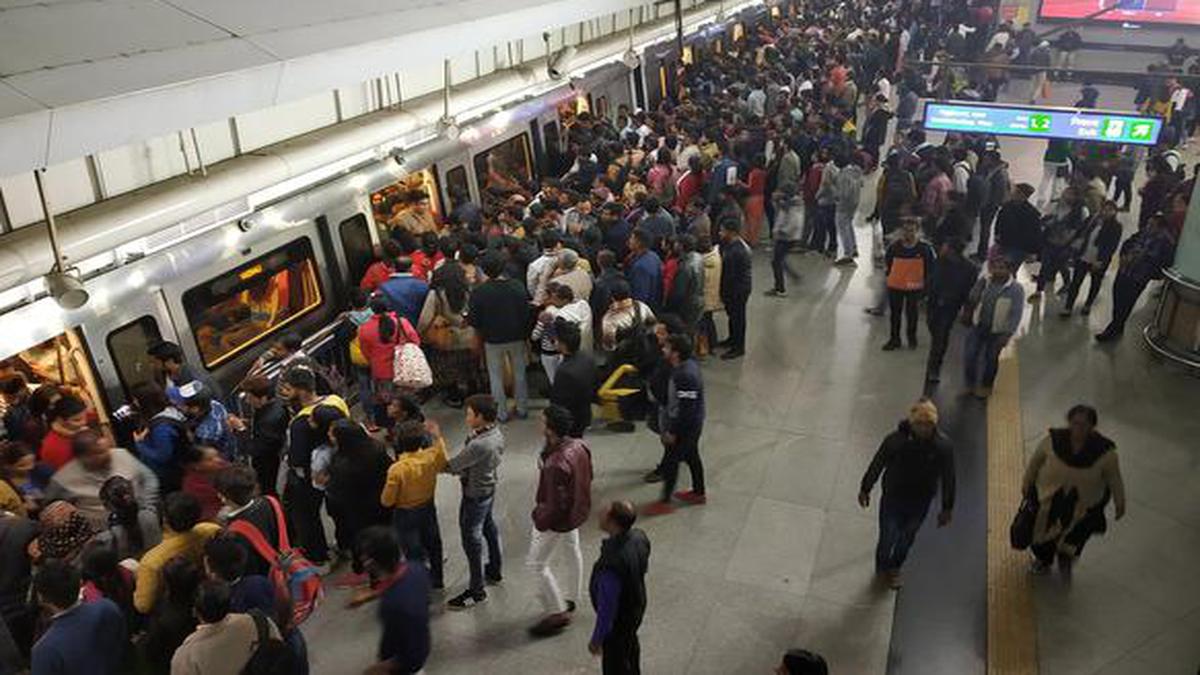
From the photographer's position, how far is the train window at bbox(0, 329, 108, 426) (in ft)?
16.5

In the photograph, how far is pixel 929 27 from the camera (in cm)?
2233

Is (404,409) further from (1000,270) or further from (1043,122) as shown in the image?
(1043,122)

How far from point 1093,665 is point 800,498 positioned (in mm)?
1936

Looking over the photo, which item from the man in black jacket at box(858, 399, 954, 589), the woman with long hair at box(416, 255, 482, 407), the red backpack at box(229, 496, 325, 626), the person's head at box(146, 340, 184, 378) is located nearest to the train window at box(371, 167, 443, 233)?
the woman with long hair at box(416, 255, 482, 407)

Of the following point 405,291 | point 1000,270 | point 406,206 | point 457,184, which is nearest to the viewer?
point 1000,270

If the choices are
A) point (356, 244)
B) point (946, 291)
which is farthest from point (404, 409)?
point (946, 291)

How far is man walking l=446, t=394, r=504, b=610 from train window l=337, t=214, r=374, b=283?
10.5 feet

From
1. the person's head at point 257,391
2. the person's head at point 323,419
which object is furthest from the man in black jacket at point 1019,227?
the person's head at point 257,391

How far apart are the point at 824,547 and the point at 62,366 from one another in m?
4.74

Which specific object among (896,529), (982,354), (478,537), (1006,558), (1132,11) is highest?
(1132,11)

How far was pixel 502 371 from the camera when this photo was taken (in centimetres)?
693

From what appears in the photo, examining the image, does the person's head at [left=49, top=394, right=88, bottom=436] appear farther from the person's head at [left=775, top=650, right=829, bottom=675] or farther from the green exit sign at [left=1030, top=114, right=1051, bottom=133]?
the green exit sign at [left=1030, top=114, right=1051, bottom=133]

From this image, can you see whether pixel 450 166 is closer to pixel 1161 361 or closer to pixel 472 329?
pixel 472 329

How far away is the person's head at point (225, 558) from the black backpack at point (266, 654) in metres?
0.20
